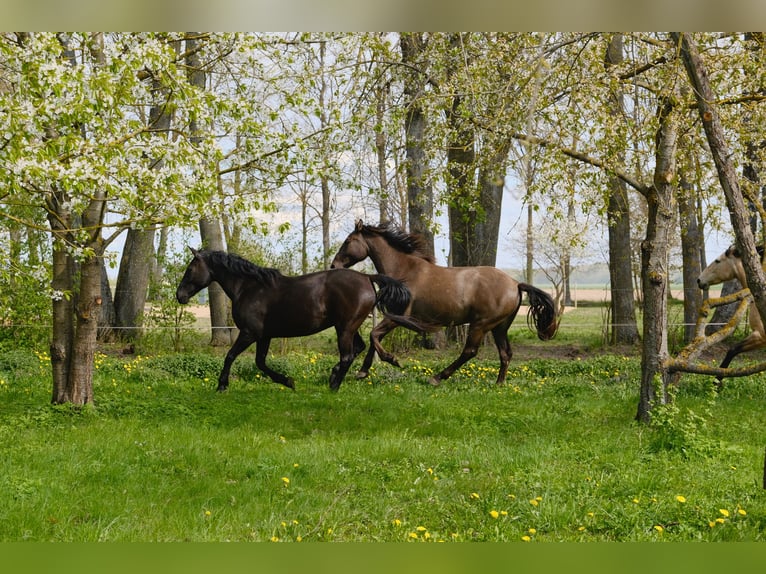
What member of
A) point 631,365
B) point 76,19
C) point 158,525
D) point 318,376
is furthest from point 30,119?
point 631,365

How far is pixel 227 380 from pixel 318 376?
1.45m

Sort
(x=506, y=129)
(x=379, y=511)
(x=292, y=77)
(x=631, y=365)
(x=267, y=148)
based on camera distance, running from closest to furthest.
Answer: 1. (x=379, y=511)
2. (x=506, y=129)
3. (x=267, y=148)
4. (x=292, y=77)
5. (x=631, y=365)

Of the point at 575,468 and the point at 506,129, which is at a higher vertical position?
the point at 506,129

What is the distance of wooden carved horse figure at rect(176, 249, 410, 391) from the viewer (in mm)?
8812

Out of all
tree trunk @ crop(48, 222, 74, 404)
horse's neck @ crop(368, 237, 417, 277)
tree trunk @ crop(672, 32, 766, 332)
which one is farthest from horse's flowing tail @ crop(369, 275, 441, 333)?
tree trunk @ crop(672, 32, 766, 332)

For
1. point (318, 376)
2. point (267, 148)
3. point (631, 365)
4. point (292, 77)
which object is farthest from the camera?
point (631, 365)

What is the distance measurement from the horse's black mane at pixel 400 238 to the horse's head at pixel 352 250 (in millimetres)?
109

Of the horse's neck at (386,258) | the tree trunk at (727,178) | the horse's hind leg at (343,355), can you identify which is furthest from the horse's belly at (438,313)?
the tree trunk at (727,178)

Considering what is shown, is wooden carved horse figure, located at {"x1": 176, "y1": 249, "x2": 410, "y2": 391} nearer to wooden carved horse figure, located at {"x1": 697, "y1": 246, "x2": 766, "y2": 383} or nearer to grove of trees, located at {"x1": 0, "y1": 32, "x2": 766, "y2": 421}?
grove of trees, located at {"x1": 0, "y1": 32, "x2": 766, "y2": 421}

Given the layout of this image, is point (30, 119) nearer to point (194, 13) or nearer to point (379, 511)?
point (379, 511)

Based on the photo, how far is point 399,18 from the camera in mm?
1737

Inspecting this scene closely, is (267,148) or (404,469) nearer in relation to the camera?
(404,469)

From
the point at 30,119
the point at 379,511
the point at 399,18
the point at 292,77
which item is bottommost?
the point at 379,511

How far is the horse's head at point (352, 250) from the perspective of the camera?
31.3ft
